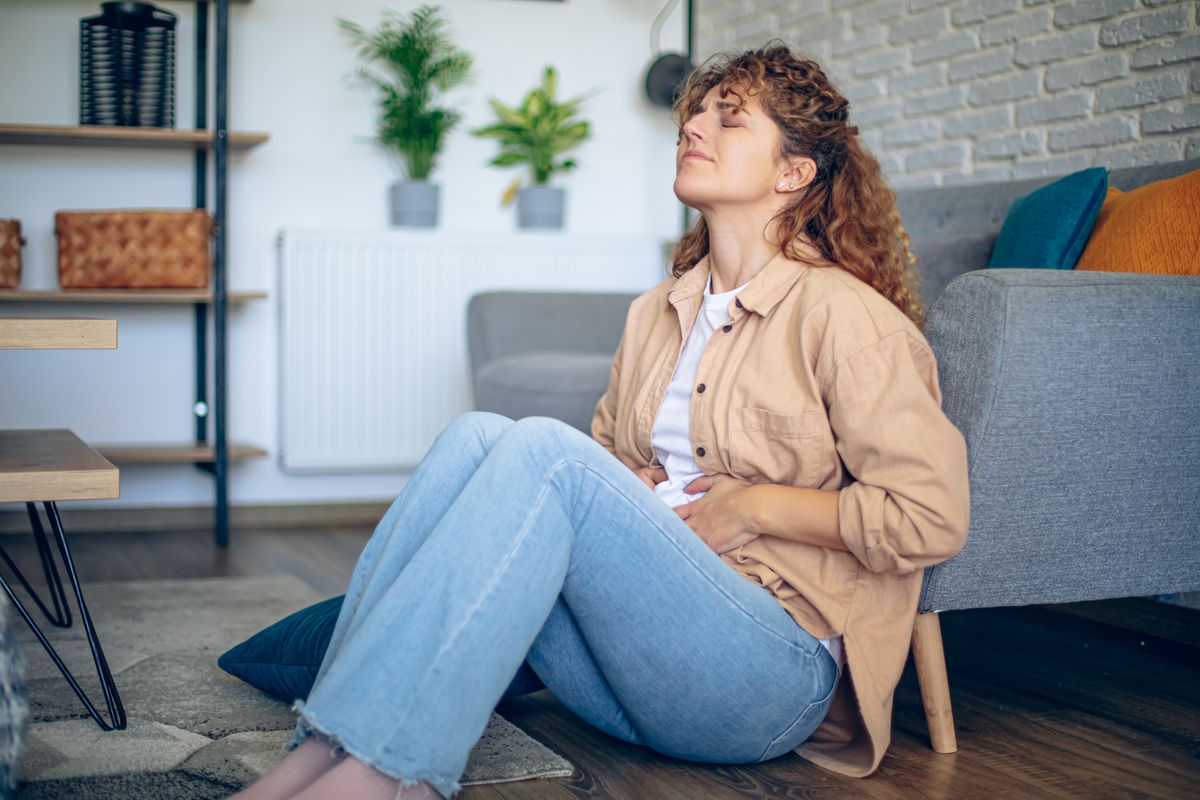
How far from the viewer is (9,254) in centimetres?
316

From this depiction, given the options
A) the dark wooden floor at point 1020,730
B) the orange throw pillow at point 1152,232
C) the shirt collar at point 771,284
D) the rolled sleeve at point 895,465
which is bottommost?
the dark wooden floor at point 1020,730

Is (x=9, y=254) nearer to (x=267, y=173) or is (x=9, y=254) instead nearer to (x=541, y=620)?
(x=267, y=173)

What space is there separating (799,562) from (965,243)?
3.94ft

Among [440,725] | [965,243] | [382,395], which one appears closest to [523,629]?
[440,725]

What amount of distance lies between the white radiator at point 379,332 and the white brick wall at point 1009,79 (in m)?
1.05

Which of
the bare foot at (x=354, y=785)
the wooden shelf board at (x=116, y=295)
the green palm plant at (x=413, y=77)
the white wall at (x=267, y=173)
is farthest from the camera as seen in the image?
the green palm plant at (x=413, y=77)

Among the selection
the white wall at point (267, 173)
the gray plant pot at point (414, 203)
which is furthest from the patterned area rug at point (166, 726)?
the gray plant pot at point (414, 203)

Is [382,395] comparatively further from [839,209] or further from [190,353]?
[839,209]

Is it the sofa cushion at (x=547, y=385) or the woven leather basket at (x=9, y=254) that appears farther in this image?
the woven leather basket at (x=9, y=254)

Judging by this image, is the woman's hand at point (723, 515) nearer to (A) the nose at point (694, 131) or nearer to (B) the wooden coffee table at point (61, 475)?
(A) the nose at point (694, 131)

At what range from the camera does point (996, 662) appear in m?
2.17

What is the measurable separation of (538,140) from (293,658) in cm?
237

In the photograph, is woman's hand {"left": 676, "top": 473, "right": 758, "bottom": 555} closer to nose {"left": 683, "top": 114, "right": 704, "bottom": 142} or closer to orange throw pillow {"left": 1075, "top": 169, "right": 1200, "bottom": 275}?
nose {"left": 683, "top": 114, "right": 704, "bottom": 142}

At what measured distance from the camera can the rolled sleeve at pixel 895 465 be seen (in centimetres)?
129
